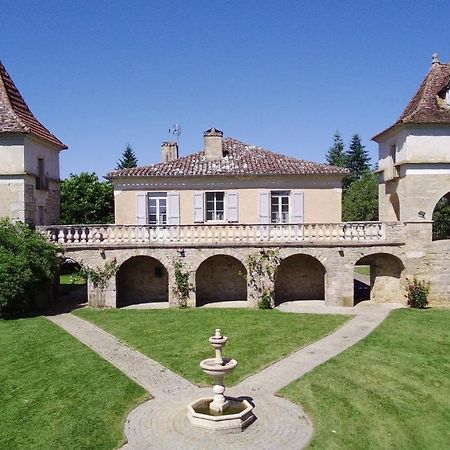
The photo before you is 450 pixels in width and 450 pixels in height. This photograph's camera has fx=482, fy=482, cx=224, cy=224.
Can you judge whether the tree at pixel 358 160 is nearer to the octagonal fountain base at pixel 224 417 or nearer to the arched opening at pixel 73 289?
the arched opening at pixel 73 289

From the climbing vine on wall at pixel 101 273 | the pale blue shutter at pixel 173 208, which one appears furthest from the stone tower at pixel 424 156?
the climbing vine on wall at pixel 101 273

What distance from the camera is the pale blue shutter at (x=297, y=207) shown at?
27.5 metres

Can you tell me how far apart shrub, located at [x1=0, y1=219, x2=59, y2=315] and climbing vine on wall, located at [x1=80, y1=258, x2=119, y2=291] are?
1573mm

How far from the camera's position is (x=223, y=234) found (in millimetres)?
25094

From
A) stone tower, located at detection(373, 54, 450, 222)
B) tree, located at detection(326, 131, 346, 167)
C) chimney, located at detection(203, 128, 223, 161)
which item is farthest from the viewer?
tree, located at detection(326, 131, 346, 167)

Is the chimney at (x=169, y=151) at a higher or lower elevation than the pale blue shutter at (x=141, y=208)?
higher

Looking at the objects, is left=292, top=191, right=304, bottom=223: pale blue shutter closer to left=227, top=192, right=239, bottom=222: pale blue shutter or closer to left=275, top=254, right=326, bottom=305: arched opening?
left=275, top=254, right=326, bottom=305: arched opening

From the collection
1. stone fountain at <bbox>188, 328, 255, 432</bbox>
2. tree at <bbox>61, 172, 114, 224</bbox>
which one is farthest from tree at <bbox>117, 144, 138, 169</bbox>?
stone fountain at <bbox>188, 328, 255, 432</bbox>

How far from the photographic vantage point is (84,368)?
626 inches

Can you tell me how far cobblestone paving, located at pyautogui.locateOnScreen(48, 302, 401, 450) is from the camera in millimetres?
11312

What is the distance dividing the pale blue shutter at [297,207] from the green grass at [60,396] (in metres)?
14.0

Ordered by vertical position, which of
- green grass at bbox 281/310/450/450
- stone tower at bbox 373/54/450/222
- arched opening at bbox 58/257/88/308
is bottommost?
green grass at bbox 281/310/450/450

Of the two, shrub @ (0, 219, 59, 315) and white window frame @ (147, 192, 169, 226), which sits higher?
white window frame @ (147, 192, 169, 226)

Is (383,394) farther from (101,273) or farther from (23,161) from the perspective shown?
(23,161)
